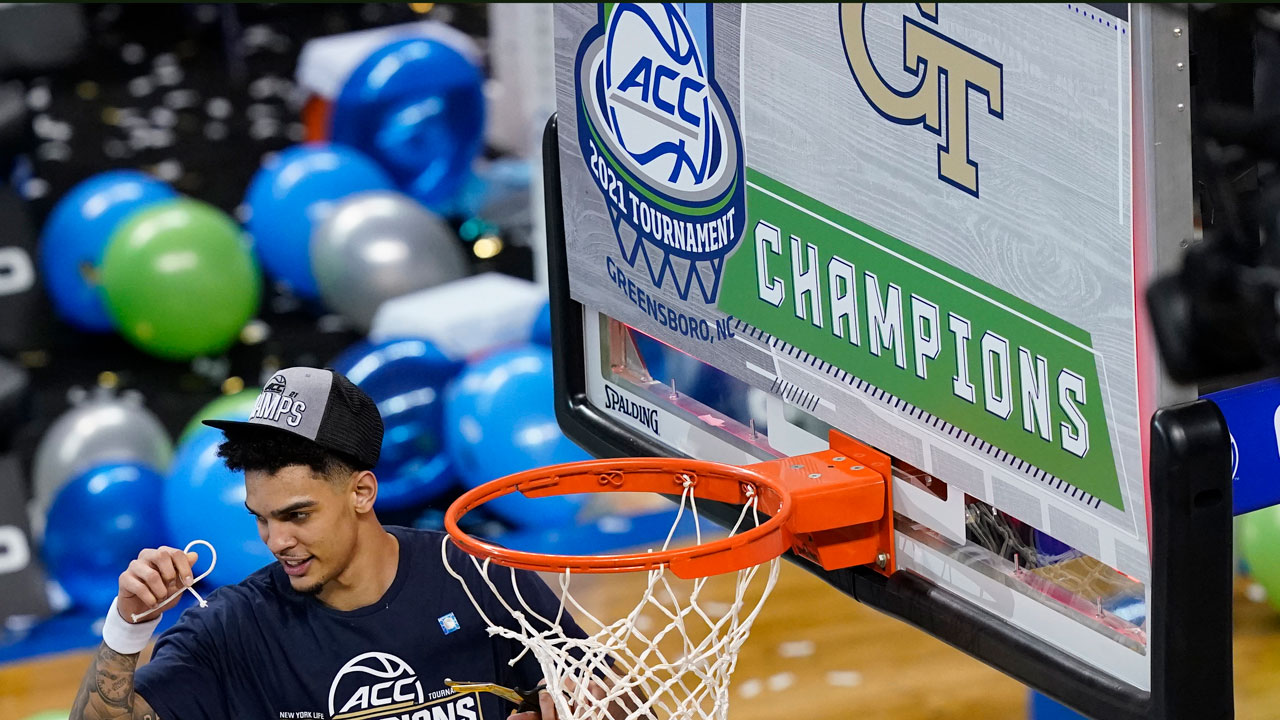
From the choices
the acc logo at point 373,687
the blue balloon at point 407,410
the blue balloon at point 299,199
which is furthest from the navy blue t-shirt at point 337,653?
the blue balloon at point 299,199

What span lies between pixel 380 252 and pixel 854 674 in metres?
2.38

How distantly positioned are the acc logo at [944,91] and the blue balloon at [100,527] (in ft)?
10.3

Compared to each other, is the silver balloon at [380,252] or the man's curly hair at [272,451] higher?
the man's curly hair at [272,451]

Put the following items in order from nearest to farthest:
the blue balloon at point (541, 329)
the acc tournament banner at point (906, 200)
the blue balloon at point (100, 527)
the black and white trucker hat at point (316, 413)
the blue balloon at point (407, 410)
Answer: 1. the acc tournament banner at point (906, 200)
2. the black and white trucker hat at point (316, 413)
3. the blue balloon at point (100, 527)
4. the blue balloon at point (407, 410)
5. the blue balloon at point (541, 329)

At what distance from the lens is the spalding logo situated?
208 cm

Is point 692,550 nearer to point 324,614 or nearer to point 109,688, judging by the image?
point 324,614

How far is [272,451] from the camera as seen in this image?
6.70 ft

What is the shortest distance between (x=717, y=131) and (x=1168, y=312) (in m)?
0.75

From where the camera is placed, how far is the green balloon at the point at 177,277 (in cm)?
542

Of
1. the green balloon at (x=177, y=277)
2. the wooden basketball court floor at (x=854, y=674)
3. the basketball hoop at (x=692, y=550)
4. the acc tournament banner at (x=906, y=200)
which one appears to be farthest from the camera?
the green balloon at (x=177, y=277)

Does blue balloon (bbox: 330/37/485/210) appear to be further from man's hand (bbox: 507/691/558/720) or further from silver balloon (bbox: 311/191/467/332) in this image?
man's hand (bbox: 507/691/558/720)

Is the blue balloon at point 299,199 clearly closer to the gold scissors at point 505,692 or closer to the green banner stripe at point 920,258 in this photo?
the gold scissors at point 505,692

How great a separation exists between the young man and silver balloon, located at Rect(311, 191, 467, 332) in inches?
138

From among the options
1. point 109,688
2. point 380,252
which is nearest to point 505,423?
point 380,252
